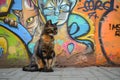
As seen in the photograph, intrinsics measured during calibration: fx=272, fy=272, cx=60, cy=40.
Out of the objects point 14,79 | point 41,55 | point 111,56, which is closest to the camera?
point 14,79

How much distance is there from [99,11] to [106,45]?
1.27 m

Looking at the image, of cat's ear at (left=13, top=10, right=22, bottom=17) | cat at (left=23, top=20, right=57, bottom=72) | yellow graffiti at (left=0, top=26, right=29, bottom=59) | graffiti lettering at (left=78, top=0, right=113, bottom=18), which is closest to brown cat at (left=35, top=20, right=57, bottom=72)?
cat at (left=23, top=20, right=57, bottom=72)

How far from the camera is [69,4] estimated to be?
9.97 metres

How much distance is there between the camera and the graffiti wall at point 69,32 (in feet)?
32.6

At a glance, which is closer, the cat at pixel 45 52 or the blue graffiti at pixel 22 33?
the cat at pixel 45 52

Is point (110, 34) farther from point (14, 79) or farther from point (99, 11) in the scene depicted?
point (14, 79)

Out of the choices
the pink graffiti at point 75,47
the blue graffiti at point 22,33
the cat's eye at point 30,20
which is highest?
the cat's eye at point 30,20

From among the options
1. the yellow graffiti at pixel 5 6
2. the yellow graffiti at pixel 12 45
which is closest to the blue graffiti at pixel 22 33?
the yellow graffiti at pixel 12 45

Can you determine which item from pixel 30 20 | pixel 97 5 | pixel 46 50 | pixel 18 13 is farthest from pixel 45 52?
pixel 97 5

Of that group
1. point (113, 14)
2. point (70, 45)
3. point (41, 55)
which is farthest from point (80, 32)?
point (41, 55)

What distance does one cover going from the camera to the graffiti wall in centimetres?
993

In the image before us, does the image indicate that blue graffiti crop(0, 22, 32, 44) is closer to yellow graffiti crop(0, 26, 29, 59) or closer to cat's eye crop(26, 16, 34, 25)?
yellow graffiti crop(0, 26, 29, 59)

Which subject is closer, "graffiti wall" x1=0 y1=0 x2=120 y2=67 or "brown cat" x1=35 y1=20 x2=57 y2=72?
"brown cat" x1=35 y1=20 x2=57 y2=72

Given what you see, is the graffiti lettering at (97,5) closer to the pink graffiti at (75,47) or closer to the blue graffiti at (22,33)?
the pink graffiti at (75,47)
